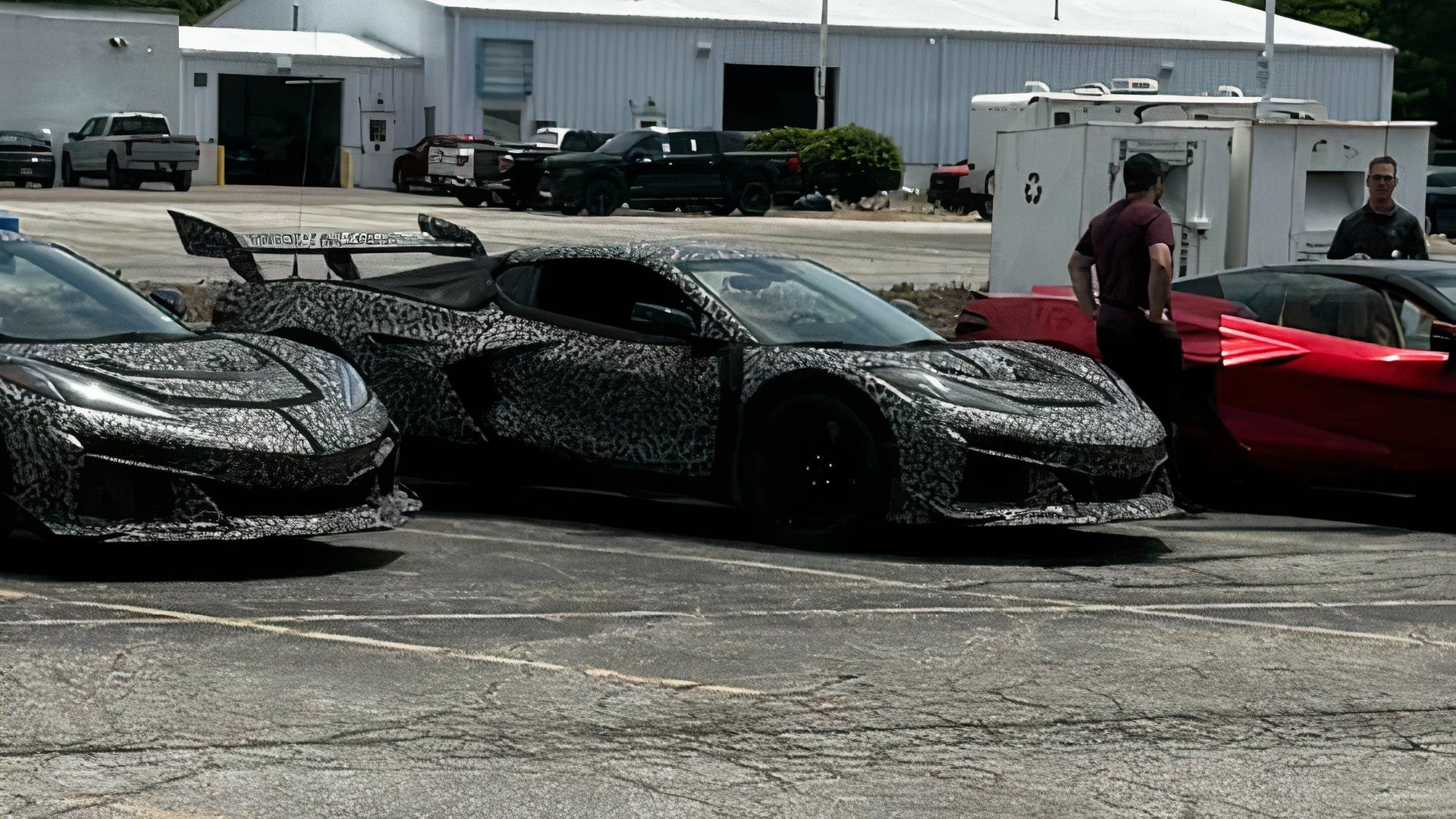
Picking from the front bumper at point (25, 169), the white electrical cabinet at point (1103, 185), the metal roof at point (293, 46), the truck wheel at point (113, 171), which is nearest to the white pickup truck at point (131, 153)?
the truck wheel at point (113, 171)

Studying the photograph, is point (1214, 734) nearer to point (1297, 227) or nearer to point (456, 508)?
point (456, 508)

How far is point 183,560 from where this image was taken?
7.88 metres

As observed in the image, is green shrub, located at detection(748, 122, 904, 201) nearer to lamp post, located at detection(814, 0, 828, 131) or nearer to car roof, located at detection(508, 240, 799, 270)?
lamp post, located at detection(814, 0, 828, 131)

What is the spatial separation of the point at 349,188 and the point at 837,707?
45.9 metres

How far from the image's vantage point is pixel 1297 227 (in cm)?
1594

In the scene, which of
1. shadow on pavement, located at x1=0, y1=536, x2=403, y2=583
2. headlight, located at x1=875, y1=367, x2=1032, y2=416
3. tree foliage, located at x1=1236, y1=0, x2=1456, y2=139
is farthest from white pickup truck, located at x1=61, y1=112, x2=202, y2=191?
tree foliage, located at x1=1236, y1=0, x2=1456, y2=139

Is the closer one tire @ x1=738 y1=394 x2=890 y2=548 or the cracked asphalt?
the cracked asphalt

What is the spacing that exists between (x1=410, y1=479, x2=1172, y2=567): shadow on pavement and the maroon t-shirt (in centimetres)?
113

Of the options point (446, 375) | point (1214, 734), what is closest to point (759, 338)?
point (446, 375)

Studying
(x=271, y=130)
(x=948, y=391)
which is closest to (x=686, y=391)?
(x=948, y=391)

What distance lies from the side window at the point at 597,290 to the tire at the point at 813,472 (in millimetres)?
736

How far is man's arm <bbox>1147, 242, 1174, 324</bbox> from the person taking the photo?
373 inches

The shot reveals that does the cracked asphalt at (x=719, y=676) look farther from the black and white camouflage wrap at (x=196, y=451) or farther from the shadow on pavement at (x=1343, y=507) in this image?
the shadow on pavement at (x=1343, y=507)

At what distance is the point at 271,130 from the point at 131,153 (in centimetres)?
1214
